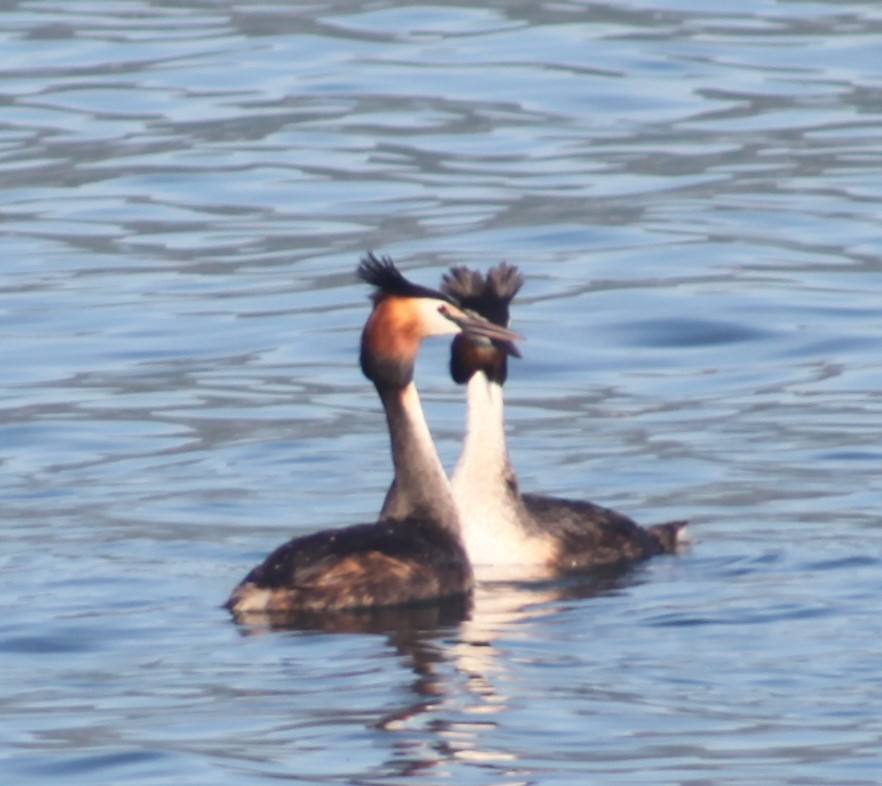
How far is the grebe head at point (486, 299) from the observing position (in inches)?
510

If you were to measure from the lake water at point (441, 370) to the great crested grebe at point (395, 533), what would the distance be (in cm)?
29

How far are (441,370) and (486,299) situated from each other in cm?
586

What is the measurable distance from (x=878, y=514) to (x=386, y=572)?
126 inches

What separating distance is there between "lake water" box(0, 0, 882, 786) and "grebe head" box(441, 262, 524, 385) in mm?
1319

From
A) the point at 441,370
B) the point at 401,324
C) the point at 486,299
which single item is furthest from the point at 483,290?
the point at 441,370

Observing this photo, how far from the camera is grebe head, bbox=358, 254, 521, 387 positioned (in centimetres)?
1227

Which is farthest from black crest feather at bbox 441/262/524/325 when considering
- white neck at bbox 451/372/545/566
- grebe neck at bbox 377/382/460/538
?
grebe neck at bbox 377/382/460/538

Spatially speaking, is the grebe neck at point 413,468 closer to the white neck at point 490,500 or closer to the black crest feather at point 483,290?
the white neck at point 490,500

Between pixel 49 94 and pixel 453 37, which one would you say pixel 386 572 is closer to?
pixel 49 94

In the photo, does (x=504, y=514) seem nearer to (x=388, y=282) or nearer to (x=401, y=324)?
(x=401, y=324)

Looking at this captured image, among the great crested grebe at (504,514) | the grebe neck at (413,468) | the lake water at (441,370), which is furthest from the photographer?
the great crested grebe at (504,514)

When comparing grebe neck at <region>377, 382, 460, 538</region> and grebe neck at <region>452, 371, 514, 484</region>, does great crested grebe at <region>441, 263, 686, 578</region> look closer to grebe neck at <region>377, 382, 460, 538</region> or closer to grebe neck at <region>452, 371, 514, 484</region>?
grebe neck at <region>452, 371, 514, 484</region>

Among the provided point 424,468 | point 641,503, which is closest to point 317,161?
point 641,503

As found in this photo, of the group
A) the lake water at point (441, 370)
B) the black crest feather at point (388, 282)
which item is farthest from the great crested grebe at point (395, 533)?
the lake water at point (441, 370)
